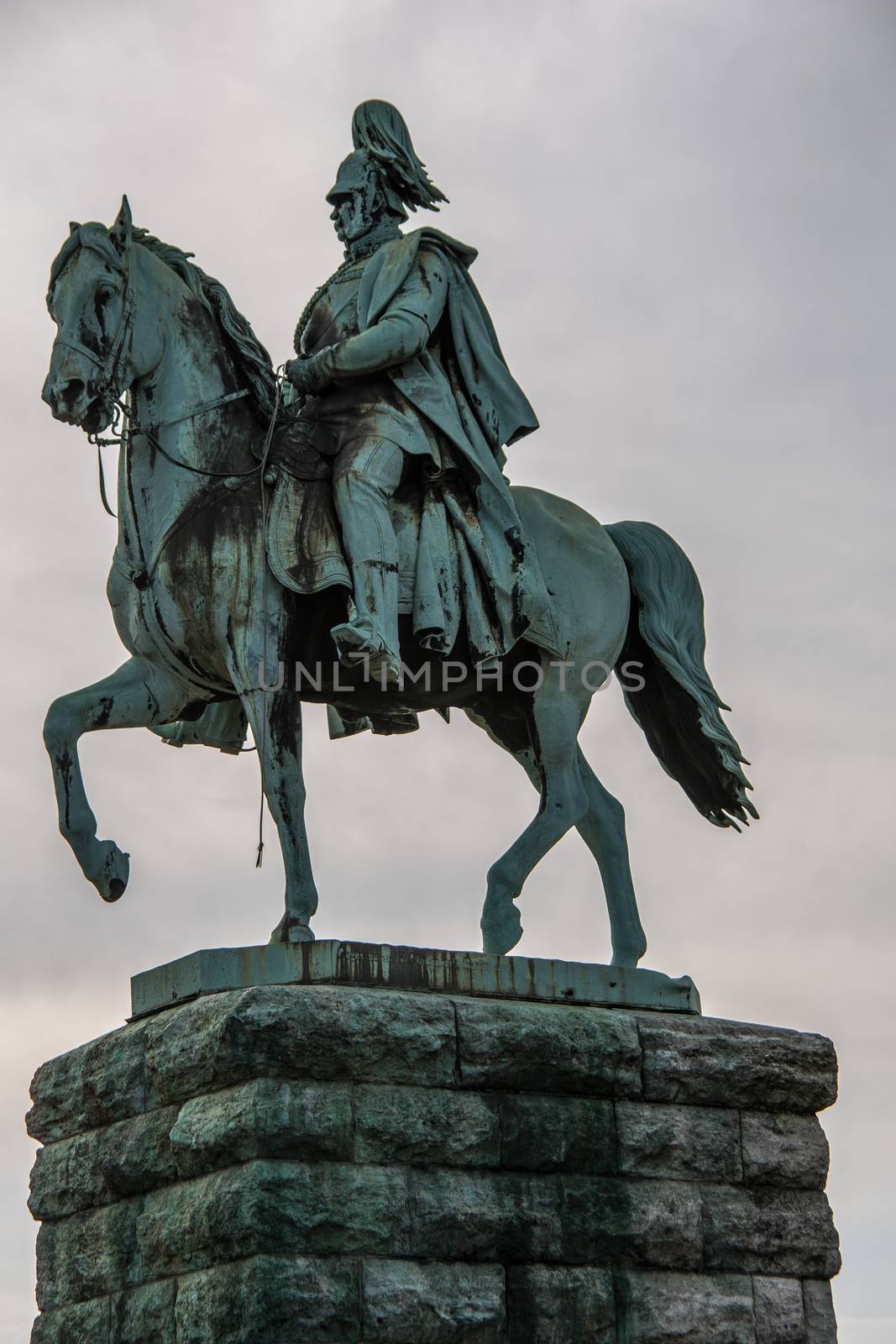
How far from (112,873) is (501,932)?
191 centimetres

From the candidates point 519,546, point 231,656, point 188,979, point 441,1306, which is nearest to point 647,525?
point 519,546

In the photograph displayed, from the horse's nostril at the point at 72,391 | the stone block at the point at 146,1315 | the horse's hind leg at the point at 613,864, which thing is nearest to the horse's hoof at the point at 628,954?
the horse's hind leg at the point at 613,864

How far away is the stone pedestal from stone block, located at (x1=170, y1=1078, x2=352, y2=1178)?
0.01 meters

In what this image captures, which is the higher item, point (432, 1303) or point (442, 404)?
point (442, 404)

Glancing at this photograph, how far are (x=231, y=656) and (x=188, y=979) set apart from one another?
5.02 feet

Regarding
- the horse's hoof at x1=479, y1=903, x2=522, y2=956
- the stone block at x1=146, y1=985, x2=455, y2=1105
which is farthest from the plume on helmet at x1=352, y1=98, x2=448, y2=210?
the stone block at x1=146, y1=985, x2=455, y2=1105

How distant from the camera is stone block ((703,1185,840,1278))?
11.3 meters

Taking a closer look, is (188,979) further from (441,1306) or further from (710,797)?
Answer: (710,797)

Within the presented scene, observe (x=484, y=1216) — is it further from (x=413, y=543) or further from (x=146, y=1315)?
(x=413, y=543)

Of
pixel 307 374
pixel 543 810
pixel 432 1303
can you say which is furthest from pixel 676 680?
pixel 432 1303

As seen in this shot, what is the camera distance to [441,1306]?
10281 millimetres

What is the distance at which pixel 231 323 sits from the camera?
12.1 meters

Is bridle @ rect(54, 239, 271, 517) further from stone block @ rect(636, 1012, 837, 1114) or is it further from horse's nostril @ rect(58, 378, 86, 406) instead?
stone block @ rect(636, 1012, 837, 1114)

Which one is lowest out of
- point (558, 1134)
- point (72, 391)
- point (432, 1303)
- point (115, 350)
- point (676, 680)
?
point (432, 1303)
